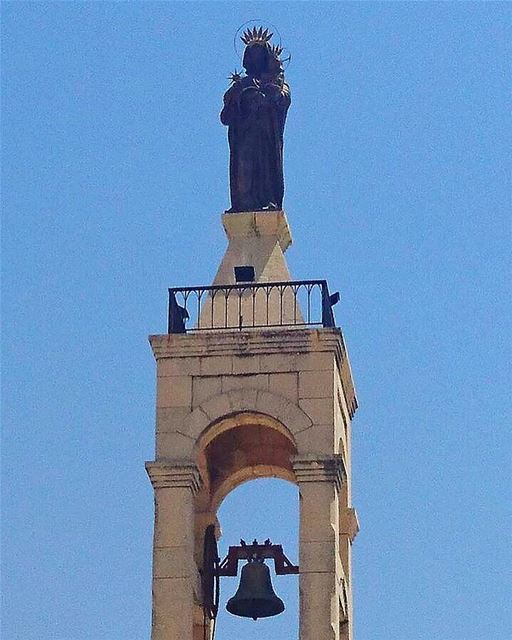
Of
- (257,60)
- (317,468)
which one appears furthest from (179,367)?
(257,60)

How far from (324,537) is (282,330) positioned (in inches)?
98.6

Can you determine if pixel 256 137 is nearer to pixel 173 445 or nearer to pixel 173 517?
pixel 173 445

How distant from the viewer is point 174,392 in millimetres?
27422

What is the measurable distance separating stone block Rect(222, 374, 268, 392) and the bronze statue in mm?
2787

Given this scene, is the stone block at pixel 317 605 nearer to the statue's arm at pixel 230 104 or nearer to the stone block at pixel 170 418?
the stone block at pixel 170 418

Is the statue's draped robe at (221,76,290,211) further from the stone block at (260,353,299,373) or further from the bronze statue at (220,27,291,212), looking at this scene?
the stone block at (260,353,299,373)

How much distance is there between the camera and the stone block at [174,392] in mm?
27359

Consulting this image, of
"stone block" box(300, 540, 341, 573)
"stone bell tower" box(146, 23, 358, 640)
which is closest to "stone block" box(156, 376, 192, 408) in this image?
"stone bell tower" box(146, 23, 358, 640)

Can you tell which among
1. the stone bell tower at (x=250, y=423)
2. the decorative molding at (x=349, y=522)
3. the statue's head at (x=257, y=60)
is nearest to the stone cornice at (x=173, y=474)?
the stone bell tower at (x=250, y=423)

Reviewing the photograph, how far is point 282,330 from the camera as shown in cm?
2748

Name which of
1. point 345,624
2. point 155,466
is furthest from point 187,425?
point 345,624

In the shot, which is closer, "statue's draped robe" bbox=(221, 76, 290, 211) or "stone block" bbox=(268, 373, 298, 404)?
"stone block" bbox=(268, 373, 298, 404)

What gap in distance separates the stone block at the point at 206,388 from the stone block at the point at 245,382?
0.27 feet

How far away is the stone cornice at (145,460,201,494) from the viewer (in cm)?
2689
